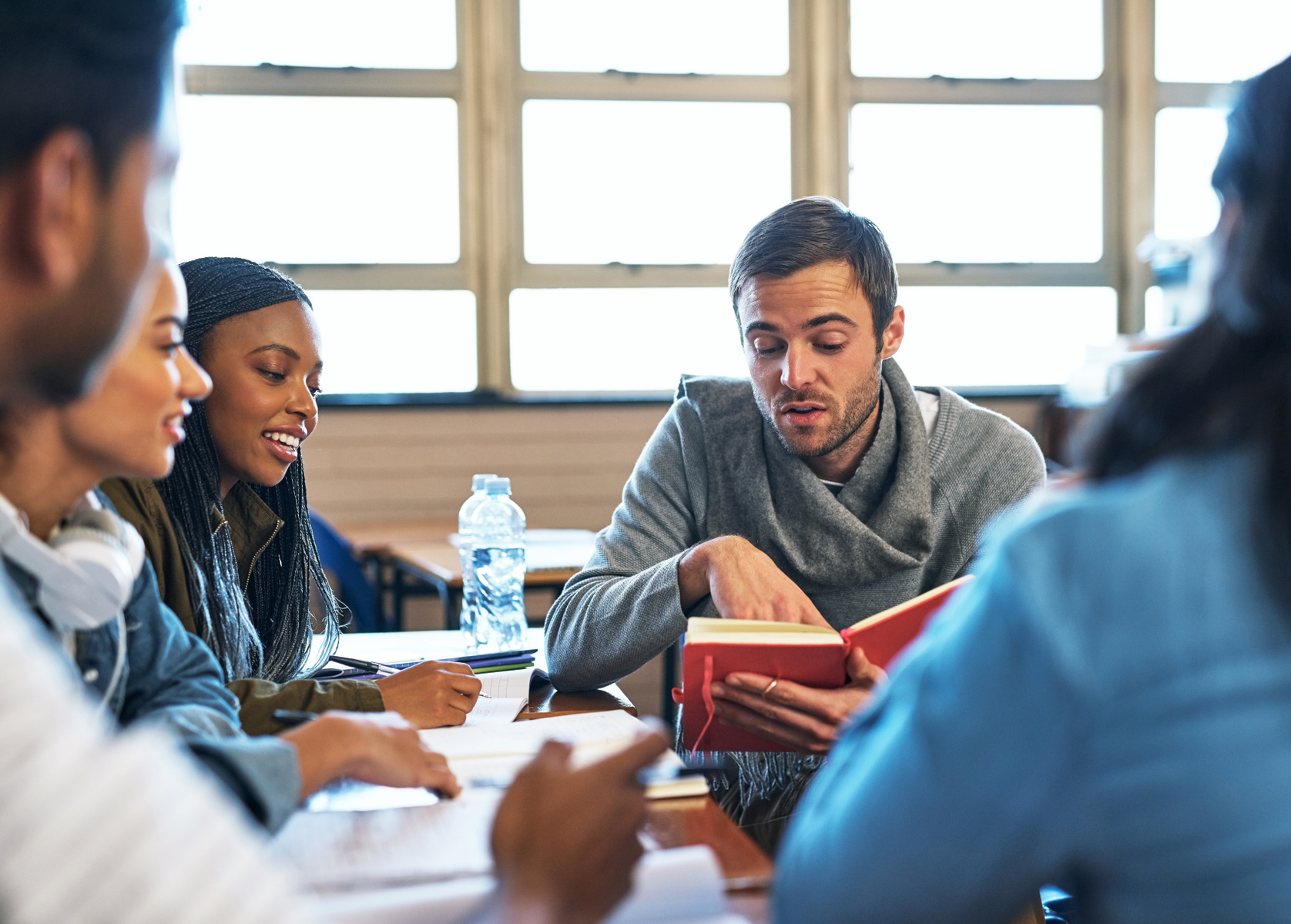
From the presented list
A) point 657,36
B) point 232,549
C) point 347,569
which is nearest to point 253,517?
point 232,549

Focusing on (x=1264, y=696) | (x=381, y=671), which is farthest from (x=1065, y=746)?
(x=381, y=671)

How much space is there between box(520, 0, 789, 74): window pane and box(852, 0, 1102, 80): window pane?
400mm

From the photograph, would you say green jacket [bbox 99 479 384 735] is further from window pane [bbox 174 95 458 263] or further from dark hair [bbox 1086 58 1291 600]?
window pane [bbox 174 95 458 263]

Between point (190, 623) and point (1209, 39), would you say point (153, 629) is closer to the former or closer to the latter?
point (190, 623)

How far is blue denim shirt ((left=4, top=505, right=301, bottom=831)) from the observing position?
85 cm

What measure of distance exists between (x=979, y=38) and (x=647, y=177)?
155 cm

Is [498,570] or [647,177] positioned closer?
[498,570]

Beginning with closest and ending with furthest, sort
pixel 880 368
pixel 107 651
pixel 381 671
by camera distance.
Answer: pixel 107 651, pixel 381 671, pixel 880 368

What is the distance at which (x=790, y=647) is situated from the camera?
1.22 metres

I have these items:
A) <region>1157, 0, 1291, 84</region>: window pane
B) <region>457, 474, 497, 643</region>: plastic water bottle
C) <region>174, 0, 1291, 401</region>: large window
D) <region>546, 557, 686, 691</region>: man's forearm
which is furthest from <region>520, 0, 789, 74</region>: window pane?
<region>546, 557, 686, 691</region>: man's forearm

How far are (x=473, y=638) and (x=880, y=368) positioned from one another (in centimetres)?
84

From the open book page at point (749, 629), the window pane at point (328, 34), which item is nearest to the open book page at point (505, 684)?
the open book page at point (749, 629)

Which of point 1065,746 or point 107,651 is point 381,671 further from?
point 1065,746

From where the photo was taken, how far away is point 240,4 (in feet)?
14.3
